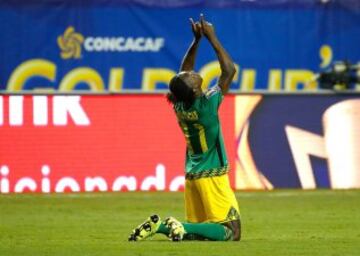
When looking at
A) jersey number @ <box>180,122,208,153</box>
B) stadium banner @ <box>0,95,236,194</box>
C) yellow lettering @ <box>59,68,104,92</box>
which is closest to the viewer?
jersey number @ <box>180,122,208,153</box>

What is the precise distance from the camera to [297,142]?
695 inches

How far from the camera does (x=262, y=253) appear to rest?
980 cm

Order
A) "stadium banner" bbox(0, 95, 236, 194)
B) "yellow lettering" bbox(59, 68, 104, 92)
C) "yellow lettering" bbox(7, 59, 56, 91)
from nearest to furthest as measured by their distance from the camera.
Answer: "stadium banner" bbox(0, 95, 236, 194) < "yellow lettering" bbox(7, 59, 56, 91) < "yellow lettering" bbox(59, 68, 104, 92)

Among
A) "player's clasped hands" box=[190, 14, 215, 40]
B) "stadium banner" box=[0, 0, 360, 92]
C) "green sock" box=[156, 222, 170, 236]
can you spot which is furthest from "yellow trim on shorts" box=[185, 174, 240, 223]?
"stadium banner" box=[0, 0, 360, 92]

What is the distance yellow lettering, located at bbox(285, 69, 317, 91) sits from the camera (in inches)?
826

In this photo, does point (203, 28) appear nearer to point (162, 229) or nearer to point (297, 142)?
point (162, 229)

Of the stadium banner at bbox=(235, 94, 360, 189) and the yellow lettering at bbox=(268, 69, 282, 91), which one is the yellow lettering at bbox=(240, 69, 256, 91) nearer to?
the yellow lettering at bbox=(268, 69, 282, 91)

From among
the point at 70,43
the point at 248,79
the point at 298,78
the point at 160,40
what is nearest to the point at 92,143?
the point at 70,43

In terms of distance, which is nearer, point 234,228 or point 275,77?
point 234,228

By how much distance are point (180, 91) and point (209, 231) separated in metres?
1.27

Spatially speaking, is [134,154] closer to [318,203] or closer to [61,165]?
[61,165]

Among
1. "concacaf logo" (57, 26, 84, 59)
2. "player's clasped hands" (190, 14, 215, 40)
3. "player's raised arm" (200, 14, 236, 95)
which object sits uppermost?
"concacaf logo" (57, 26, 84, 59)

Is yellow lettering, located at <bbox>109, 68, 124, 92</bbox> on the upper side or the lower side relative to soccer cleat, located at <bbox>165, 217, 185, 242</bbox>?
upper

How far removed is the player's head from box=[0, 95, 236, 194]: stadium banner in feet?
23.4
